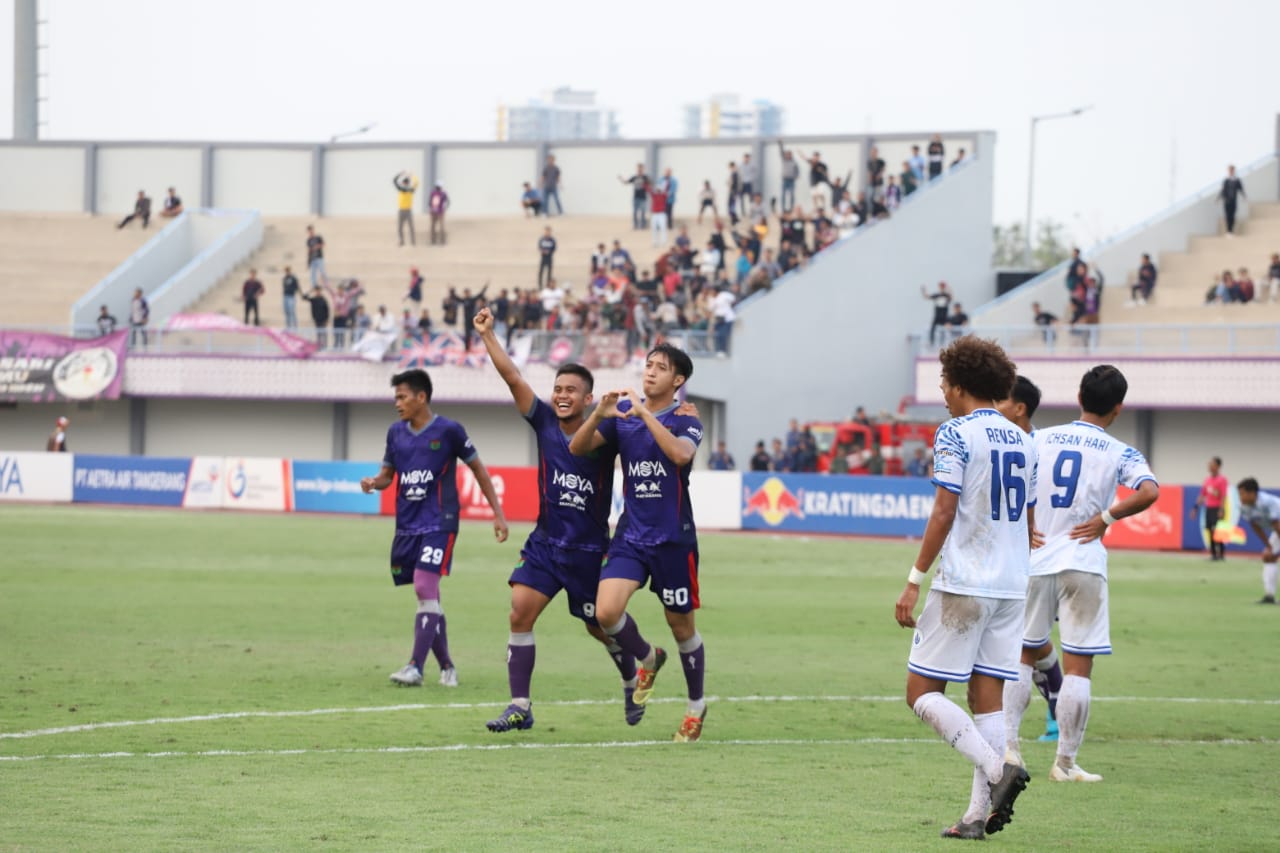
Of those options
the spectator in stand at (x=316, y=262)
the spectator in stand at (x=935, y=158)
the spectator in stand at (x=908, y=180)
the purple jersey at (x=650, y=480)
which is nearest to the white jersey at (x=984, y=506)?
the purple jersey at (x=650, y=480)

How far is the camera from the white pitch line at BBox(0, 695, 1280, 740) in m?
10.7

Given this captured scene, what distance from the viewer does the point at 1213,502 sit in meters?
30.8

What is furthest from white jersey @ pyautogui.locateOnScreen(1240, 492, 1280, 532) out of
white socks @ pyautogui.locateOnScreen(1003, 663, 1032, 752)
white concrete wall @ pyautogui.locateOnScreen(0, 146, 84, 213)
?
white concrete wall @ pyautogui.locateOnScreen(0, 146, 84, 213)

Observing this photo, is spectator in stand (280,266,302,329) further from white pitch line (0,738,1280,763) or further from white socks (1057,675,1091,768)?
white socks (1057,675,1091,768)

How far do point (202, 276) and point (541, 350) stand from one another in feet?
48.5

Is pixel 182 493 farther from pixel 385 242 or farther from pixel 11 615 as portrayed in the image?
pixel 11 615

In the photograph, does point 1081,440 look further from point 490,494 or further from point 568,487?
point 490,494

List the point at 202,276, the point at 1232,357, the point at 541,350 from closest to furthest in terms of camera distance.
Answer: the point at 1232,357 → the point at 541,350 → the point at 202,276

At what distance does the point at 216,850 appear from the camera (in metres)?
7.23

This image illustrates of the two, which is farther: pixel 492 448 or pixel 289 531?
pixel 492 448

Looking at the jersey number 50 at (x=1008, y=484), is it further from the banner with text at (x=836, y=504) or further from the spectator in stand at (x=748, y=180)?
the spectator in stand at (x=748, y=180)

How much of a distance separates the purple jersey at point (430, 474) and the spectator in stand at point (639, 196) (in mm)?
39965

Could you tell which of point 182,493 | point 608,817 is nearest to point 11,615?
point 608,817

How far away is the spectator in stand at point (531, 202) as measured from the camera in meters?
57.2
